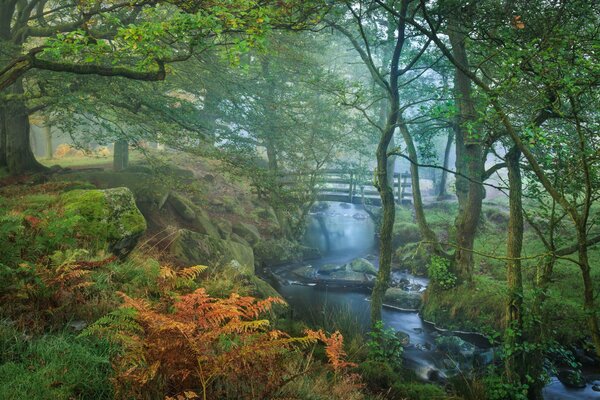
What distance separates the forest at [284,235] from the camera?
3645 millimetres

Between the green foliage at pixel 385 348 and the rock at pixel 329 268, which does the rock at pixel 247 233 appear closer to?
the rock at pixel 329 268

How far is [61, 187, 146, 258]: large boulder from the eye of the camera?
6.64m

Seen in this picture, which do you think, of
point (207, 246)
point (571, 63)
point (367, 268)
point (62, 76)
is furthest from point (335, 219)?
point (571, 63)

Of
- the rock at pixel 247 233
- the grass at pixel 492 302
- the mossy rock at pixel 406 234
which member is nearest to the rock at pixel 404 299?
the grass at pixel 492 302

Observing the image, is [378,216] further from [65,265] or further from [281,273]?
[65,265]

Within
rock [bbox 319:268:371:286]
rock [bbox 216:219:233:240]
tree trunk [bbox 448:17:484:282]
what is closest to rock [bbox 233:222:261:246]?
rock [bbox 216:219:233:240]

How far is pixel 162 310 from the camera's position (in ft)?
14.3

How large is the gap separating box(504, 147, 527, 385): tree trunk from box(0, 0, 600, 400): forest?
33mm

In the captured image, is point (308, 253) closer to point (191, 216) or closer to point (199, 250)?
point (191, 216)

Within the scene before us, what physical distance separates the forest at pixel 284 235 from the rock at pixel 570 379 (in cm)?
5

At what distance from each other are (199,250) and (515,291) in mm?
6661

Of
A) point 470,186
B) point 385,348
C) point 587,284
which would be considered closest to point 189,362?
point 587,284

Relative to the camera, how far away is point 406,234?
741 inches

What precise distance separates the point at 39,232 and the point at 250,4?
15.8 ft
